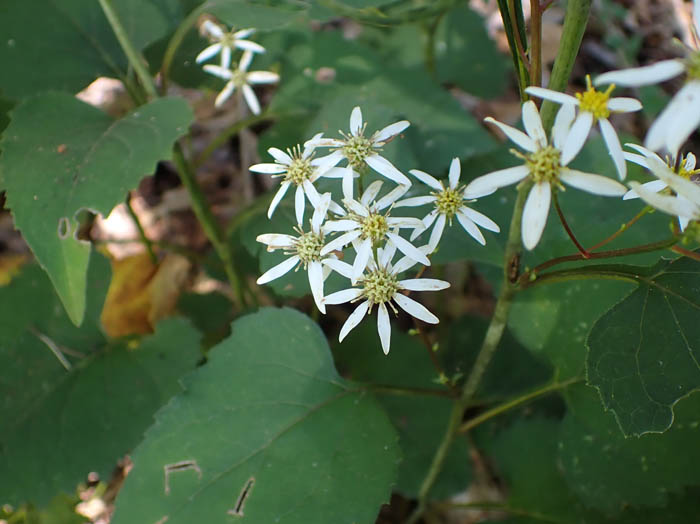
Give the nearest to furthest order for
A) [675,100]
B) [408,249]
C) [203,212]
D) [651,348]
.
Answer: [675,100], [651,348], [408,249], [203,212]

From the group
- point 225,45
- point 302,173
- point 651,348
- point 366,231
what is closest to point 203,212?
point 225,45

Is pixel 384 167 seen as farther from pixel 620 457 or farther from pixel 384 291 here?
pixel 620 457

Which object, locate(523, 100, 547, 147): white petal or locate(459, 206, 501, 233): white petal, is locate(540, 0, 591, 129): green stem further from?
locate(459, 206, 501, 233): white petal

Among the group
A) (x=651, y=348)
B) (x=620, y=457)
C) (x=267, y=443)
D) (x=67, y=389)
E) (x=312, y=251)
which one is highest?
(x=312, y=251)

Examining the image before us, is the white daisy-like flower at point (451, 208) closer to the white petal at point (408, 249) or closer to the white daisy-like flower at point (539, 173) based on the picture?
the white petal at point (408, 249)

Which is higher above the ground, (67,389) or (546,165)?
(546,165)

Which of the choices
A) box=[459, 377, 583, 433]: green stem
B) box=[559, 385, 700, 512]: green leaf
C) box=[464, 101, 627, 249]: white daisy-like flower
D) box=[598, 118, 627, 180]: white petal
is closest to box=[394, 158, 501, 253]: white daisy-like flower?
box=[464, 101, 627, 249]: white daisy-like flower

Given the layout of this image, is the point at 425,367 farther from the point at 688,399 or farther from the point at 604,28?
the point at 604,28
